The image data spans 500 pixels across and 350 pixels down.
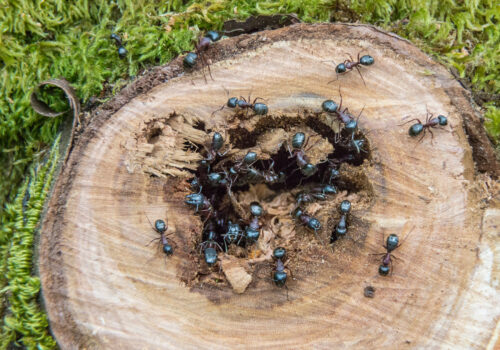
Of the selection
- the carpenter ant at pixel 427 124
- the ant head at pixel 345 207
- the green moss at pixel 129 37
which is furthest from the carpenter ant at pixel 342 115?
the green moss at pixel 129 37

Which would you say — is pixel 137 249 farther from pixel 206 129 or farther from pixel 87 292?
pixel 206 129

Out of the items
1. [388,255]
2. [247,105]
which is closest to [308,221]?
[388,255]

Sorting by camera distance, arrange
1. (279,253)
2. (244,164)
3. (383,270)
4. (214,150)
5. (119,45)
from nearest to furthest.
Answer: (383,270)
(279,253)
(214,150)
(244,164)
(119,45)

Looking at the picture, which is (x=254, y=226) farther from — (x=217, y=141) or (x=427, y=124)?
(x=427, y=124)

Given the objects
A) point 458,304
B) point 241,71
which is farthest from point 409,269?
point 241,71

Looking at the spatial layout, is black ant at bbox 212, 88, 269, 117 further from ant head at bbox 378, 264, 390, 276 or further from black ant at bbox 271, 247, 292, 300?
ant head at bbox 378, 264, 390, 276
